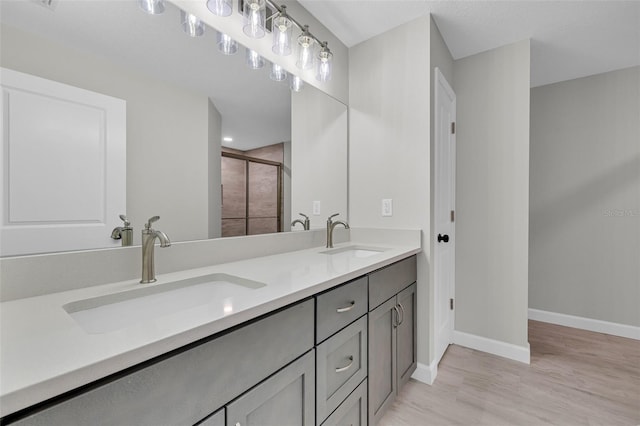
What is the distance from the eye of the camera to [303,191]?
6.04 ft

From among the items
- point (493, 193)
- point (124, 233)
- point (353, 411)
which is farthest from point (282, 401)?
point (493, 193)

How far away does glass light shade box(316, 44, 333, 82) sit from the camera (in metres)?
1.76

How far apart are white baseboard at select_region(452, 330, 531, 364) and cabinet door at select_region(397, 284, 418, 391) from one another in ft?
2.44

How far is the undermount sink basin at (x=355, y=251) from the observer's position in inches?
69.0

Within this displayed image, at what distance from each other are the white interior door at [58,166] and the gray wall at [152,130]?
0.03 meters

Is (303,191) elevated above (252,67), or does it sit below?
below

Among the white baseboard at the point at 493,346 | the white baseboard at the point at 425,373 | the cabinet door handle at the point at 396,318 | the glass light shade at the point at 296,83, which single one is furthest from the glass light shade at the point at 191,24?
the white baseboard at the point at 493,346

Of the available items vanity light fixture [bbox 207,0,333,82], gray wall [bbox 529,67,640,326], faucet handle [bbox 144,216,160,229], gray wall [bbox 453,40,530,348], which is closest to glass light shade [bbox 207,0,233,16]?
vanity light fixture [bbox 207,0,333,82]

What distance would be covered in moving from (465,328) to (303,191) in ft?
5.88

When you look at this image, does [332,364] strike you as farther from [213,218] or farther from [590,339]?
[590,339]

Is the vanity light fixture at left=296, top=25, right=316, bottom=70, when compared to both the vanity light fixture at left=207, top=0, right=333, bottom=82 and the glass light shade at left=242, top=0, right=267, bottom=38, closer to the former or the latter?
the vanity light fixture at left=207, top=0, right=333, bottom=82

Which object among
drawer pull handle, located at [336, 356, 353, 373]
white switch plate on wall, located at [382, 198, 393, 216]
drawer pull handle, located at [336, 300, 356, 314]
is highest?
white switch plate on wall, located at [382, 198, 393, 216]

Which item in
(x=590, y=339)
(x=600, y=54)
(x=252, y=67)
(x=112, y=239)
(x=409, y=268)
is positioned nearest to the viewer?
(x=112, y=239)

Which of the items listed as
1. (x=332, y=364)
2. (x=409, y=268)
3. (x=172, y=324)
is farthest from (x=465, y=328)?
(x=172, y=324)
